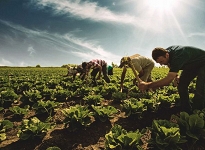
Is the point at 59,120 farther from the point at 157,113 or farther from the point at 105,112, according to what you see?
the point at 157,113

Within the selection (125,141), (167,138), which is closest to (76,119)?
(125,141)

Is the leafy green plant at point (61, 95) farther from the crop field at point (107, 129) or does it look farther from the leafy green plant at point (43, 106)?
the leafy green plant at point (43, 106)

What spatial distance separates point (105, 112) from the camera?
4.83m

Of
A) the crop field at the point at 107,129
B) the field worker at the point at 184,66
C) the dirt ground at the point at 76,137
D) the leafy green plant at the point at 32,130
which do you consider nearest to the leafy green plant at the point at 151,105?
the crop field at the point at 107,129

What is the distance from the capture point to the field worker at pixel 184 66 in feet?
13.1

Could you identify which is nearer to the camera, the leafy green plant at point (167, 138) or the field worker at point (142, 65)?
the leafy green plant at point (167, 138)

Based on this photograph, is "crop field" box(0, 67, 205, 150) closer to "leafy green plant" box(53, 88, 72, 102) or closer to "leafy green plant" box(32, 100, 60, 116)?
"leafy green plant" box(32, 100, 60, 116)

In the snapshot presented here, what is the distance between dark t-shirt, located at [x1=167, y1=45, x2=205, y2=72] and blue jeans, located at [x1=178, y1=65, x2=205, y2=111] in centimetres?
21

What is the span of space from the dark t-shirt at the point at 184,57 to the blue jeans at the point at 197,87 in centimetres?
21

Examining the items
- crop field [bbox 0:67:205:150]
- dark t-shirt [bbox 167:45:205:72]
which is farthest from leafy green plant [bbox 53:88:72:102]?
dark t-shirt [bbox 167:45:205:72]

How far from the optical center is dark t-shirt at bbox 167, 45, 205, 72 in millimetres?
3966

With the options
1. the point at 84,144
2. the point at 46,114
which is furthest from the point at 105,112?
the point at 46,114

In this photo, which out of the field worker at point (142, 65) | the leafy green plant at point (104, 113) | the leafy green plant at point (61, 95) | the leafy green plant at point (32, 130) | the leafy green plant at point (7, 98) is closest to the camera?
the leafy green plant at point (32, 130)

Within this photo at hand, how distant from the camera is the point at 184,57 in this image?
4039mm
